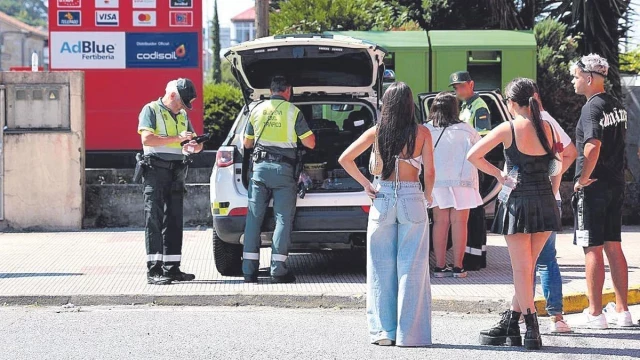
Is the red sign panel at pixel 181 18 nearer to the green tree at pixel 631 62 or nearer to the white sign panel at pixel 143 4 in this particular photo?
the white sign panel at pixel 143 4

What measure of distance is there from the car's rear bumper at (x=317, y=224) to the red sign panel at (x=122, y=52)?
592 cm

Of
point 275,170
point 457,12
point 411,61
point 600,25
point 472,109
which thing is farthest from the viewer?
point 457,12

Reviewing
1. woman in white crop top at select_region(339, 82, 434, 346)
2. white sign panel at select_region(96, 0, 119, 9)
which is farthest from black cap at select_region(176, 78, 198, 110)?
white sign panel at select_region(96, 0, 119, 9)

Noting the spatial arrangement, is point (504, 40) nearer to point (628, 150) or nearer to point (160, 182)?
point (628, 150)

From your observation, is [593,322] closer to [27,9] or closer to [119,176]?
[119,176]

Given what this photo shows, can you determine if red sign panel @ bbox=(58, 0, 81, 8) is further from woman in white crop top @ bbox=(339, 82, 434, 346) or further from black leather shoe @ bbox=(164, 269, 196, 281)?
woman in white crop top @ bbox=(339, 82, 434, 346)

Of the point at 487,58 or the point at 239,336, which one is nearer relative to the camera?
the point at 239,336

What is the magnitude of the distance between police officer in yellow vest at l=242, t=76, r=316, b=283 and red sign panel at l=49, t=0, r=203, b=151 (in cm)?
588

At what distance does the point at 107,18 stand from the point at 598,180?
9.30 m

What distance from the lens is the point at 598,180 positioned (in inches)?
289

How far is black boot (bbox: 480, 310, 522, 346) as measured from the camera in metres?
6.77

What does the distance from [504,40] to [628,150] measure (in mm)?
2556

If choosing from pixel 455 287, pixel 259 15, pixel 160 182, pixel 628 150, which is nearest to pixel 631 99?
pixel 628 150

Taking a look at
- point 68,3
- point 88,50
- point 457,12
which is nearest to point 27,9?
point 457,12
